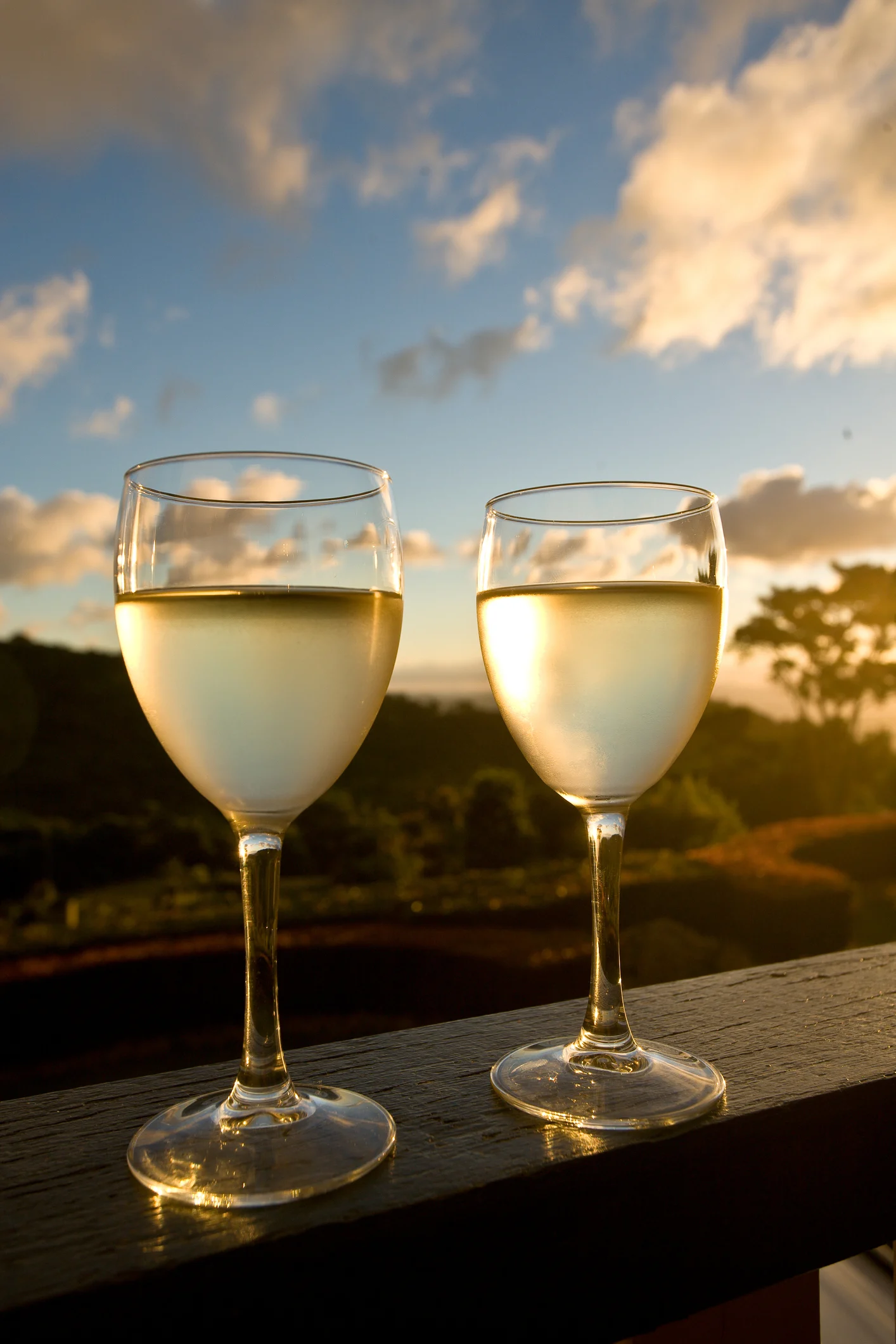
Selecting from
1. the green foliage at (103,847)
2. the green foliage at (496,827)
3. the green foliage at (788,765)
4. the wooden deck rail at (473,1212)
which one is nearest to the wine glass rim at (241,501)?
the wooden deck rail at (473,1212)

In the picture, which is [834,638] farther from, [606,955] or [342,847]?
[606,955]

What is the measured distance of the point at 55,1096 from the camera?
37.3 inches

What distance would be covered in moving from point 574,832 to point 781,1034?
41.2ft

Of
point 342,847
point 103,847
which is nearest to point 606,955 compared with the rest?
point 342,847

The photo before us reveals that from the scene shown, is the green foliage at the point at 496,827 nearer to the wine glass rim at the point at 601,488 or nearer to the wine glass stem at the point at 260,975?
the wine glass rim at the point at 601,488

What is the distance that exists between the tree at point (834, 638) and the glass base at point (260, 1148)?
1775 centimetres

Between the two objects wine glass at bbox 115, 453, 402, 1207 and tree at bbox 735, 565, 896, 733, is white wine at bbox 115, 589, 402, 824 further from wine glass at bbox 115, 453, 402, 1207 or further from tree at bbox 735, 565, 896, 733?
tree at bbox 735, 565, 896, 733

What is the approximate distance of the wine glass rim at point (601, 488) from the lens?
3.51 ft

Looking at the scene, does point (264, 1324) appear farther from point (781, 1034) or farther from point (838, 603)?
point (838, 603)

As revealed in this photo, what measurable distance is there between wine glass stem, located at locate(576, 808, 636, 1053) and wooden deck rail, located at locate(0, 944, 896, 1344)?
0.09m

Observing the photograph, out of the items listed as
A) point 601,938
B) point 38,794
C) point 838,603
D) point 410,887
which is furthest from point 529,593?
point 838,603

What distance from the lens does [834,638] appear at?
18297mm

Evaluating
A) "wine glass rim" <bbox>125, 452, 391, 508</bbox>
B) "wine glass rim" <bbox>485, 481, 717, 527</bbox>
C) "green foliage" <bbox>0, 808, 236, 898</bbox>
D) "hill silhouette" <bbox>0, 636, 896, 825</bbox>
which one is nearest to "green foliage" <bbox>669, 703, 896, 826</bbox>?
"hill silhouette" <bbox>0, 636, 896, 825</bbox>

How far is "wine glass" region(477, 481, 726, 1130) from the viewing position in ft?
3.31
